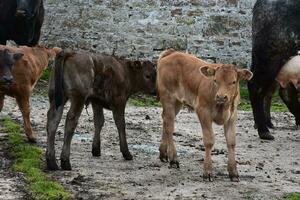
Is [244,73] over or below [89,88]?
over

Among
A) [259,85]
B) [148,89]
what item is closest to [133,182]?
[148,89]

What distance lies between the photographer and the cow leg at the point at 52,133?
8.52 metres

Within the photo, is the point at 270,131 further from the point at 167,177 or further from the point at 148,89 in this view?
the point at 167,177

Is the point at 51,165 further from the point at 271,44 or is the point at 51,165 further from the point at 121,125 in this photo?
the point at 271,44

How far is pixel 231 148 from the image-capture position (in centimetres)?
849

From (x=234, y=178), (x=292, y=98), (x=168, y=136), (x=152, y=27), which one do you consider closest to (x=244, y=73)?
(x=234, y=178)

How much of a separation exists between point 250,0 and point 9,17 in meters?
6.73

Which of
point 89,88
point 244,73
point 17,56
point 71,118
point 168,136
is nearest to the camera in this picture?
point 244,73

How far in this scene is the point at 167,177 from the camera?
27.8ft

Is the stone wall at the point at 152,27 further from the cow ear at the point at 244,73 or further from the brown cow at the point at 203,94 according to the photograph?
the cow ear at the point at 244,73

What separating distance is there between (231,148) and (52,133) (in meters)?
2.00

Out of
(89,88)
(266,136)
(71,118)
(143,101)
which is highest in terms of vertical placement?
(89,88)

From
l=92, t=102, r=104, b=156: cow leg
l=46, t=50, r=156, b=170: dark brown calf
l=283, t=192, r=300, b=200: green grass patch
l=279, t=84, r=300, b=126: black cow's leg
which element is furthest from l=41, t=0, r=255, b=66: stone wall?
l=283, t=192, r=300, b=200: green grass patch

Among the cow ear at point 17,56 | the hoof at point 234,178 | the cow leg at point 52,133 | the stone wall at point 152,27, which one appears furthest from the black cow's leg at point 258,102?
the stone wall at point 152,27
